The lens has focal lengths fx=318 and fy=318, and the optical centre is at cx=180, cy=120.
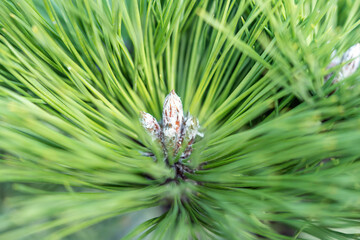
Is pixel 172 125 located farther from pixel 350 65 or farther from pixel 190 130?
pixel 350 65

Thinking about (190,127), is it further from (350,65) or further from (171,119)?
(350,65)

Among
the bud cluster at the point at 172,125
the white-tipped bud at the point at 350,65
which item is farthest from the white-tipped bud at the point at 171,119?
the white-tipped bud at the point at 350,65

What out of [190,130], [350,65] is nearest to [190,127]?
[190,130]

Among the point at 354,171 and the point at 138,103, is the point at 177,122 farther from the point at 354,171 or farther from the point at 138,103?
the point at 354,171

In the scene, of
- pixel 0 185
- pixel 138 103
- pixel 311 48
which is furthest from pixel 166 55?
pixel 0 185

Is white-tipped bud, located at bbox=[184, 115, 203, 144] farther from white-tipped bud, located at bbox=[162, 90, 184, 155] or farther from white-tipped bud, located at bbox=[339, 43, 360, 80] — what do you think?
white-tipped bud, located at bbox=[339, 43, 360, 80]

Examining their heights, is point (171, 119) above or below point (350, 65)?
below

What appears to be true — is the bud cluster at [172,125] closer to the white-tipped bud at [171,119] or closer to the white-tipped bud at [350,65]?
the white-tipped bud at [171,119]
